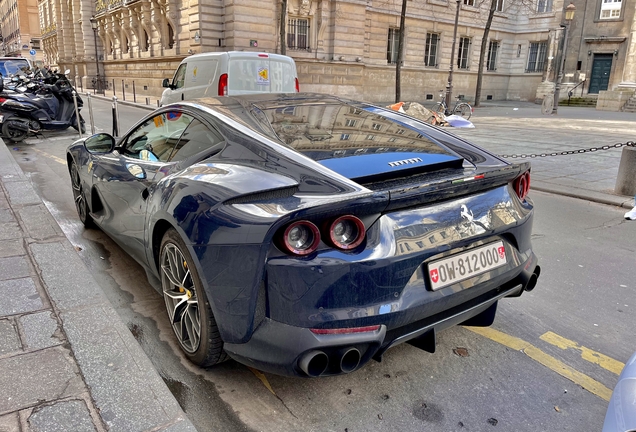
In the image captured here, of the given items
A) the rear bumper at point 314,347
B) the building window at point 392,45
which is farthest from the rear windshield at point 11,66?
the rear bumper at point 314,347

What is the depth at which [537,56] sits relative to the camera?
39.2 meters

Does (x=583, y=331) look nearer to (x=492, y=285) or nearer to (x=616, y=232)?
(x=492, y=285)

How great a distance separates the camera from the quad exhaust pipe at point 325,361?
2.17 m

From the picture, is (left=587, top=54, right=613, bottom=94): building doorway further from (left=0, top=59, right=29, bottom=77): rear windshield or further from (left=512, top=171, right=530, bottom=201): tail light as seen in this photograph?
(left=512, top=171, right=530, bottom=201): tail light

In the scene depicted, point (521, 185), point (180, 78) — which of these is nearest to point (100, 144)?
point (521, 185)

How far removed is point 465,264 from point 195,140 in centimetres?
181

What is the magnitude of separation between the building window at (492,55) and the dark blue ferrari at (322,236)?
40.2 metres

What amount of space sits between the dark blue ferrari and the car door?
0.18ft

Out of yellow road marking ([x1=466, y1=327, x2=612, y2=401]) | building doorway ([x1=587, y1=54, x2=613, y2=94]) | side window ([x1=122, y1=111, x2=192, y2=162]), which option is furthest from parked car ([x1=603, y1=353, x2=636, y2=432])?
building doorway ([x1=587, y1=54, x2=613, y2=94])

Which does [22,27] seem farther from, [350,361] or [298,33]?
[350,361]

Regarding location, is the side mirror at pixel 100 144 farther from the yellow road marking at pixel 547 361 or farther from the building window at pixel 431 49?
the building window at pixel 431 49

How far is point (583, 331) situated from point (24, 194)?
5889mm

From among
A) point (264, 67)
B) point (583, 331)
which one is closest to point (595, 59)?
point (264, 67)

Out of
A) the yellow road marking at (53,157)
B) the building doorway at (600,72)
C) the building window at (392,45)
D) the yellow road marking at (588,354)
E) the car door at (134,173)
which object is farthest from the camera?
the building doorway at (600,72)
